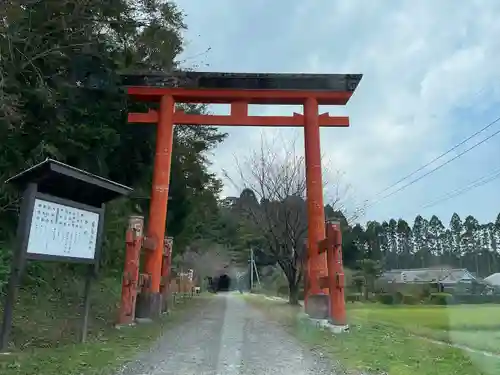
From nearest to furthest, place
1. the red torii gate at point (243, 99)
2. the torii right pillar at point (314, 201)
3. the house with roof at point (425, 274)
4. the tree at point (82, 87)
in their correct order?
the tree at point (82, 87) < the torii right pillar at point (314, 201) < the red torii gate at point (243, 99) < the house with roof at point (425, 274)

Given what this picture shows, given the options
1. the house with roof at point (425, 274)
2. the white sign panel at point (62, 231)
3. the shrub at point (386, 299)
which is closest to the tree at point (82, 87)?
the white sign panel at point (62, 231)

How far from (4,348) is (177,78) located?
21.5 feet

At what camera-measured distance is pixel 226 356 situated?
5.30 metres

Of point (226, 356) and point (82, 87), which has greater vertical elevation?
point (82, 87)

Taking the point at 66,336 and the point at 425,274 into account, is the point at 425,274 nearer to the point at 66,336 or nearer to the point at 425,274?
the point at 425,274

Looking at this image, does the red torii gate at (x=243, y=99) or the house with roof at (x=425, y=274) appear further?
the house with roof at (x=425, y=274)

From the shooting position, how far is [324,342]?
641cm

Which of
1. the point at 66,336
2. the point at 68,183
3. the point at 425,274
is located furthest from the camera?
the point at 425,274

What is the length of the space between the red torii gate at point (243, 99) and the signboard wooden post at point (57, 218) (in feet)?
10.6

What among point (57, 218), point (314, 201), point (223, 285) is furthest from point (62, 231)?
point (223, 285)

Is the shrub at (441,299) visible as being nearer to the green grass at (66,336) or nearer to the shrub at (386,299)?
the shrub at (386,299)

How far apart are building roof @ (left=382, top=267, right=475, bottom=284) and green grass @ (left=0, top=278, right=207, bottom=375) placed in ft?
80.6

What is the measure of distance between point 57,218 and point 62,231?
17 centimetres

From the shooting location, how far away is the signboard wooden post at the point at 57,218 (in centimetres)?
463
